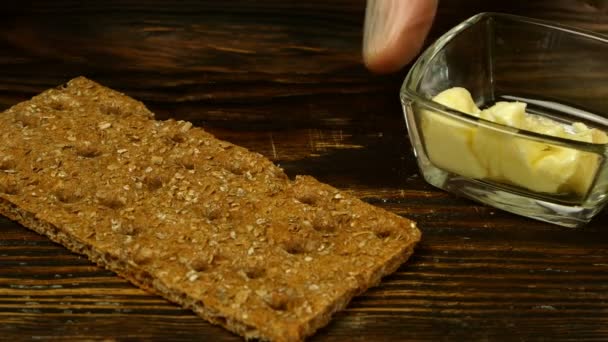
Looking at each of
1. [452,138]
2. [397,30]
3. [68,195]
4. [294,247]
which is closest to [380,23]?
[397,30]

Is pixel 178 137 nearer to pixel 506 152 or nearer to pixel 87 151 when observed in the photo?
pixel 87 151

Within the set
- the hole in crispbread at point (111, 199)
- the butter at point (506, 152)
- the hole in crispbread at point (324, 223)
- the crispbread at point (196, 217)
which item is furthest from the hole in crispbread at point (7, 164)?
the butter at point (506, 152)

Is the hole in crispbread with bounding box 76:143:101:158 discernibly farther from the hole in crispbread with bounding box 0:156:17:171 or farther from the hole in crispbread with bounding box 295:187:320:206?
the hole in crispbread with bounding box 295:187:320:206

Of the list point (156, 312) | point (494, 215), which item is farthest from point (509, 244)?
point (156, 312)

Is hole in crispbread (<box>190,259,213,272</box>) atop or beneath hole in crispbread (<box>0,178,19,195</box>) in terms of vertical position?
beneath

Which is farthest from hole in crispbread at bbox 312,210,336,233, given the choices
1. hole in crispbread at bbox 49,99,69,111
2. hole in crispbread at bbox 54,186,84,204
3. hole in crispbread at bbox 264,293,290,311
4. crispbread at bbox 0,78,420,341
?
hole in crispbread at bbox 49,99,69,111

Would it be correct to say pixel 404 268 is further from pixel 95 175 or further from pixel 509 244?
pixel 95 175
